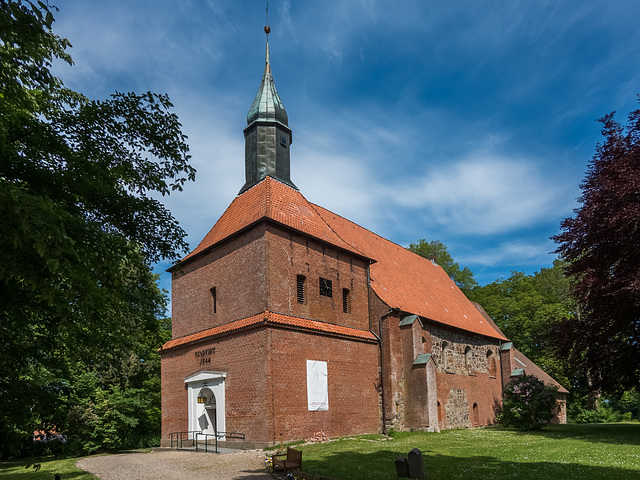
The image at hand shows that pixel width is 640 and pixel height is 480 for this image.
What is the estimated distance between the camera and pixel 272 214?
2008cm

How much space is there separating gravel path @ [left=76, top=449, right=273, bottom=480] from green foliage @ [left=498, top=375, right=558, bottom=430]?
11864mm

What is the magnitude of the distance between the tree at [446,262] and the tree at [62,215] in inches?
1441

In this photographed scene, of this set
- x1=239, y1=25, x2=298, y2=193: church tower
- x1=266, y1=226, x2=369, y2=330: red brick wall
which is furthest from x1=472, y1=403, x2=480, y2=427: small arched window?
x1=239, y1=25, x2=298, y2=193: church tower

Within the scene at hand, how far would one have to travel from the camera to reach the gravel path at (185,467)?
12094 mm

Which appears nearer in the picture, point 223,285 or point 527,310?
point 223,285

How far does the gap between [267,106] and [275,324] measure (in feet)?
35.2

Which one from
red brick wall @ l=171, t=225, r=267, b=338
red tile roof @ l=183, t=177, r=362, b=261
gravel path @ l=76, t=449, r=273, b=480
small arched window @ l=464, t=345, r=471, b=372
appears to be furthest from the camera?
small arched window @ l=464, t=345, r=471, b=372

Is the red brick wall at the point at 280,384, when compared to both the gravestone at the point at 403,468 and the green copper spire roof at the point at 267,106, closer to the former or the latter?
the gravestone at the point at 403,468

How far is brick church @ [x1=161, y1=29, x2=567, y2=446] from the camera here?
1820 cm

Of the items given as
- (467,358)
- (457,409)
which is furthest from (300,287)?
(467,358)

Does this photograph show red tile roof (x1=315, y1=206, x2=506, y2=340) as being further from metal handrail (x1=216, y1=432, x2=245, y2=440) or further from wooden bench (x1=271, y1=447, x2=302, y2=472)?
wooden bench (x1=271, y1=447, x2=302, y2=472)

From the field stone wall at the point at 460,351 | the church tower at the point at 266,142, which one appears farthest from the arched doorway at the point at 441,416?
the church tower at the point at 266,142

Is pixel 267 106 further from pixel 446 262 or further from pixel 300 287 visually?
pixel 446 262

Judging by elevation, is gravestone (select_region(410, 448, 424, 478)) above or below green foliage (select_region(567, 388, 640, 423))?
above
